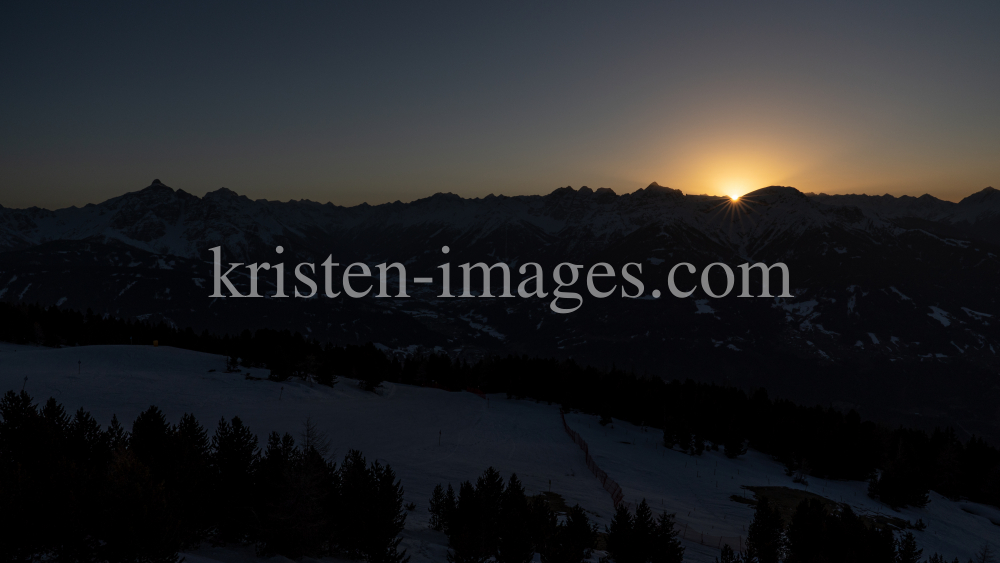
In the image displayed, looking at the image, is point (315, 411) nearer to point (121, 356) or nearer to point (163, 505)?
point (121, 356)

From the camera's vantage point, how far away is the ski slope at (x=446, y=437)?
5359cm

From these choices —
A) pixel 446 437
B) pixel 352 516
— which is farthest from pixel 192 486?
pixel 446 437

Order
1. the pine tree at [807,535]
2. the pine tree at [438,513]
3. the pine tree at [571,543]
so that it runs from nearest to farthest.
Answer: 1. the pine tree at [571,543]
2. the pine tree at [438,513]
3. the pine tree at [807,535]

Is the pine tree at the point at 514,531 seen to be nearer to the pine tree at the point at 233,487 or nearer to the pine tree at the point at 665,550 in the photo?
the pine tree at the point at 665,550

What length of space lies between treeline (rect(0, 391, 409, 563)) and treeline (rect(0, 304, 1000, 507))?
64.7 meters

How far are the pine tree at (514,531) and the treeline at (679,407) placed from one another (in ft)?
202

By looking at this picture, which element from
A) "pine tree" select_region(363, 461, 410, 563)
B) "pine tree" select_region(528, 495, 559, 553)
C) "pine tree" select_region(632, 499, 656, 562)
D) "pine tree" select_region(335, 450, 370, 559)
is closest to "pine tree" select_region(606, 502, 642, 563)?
"pine tree" select_region(632, 499, 656, 562)

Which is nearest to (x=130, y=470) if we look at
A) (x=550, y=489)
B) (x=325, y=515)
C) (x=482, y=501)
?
(x=325, y=515)

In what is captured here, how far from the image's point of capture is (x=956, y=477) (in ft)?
281

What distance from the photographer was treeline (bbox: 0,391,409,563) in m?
19.6

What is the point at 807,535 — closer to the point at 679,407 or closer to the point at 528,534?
the point at 528,534

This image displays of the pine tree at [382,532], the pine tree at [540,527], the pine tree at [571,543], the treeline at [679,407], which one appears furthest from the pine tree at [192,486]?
the treeline at [679,407]

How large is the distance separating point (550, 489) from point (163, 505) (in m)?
35.8

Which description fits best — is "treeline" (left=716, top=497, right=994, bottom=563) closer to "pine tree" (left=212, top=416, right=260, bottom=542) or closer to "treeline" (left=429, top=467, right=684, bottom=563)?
"treeline" (left=429, top=467, right=684, bottom=563)
